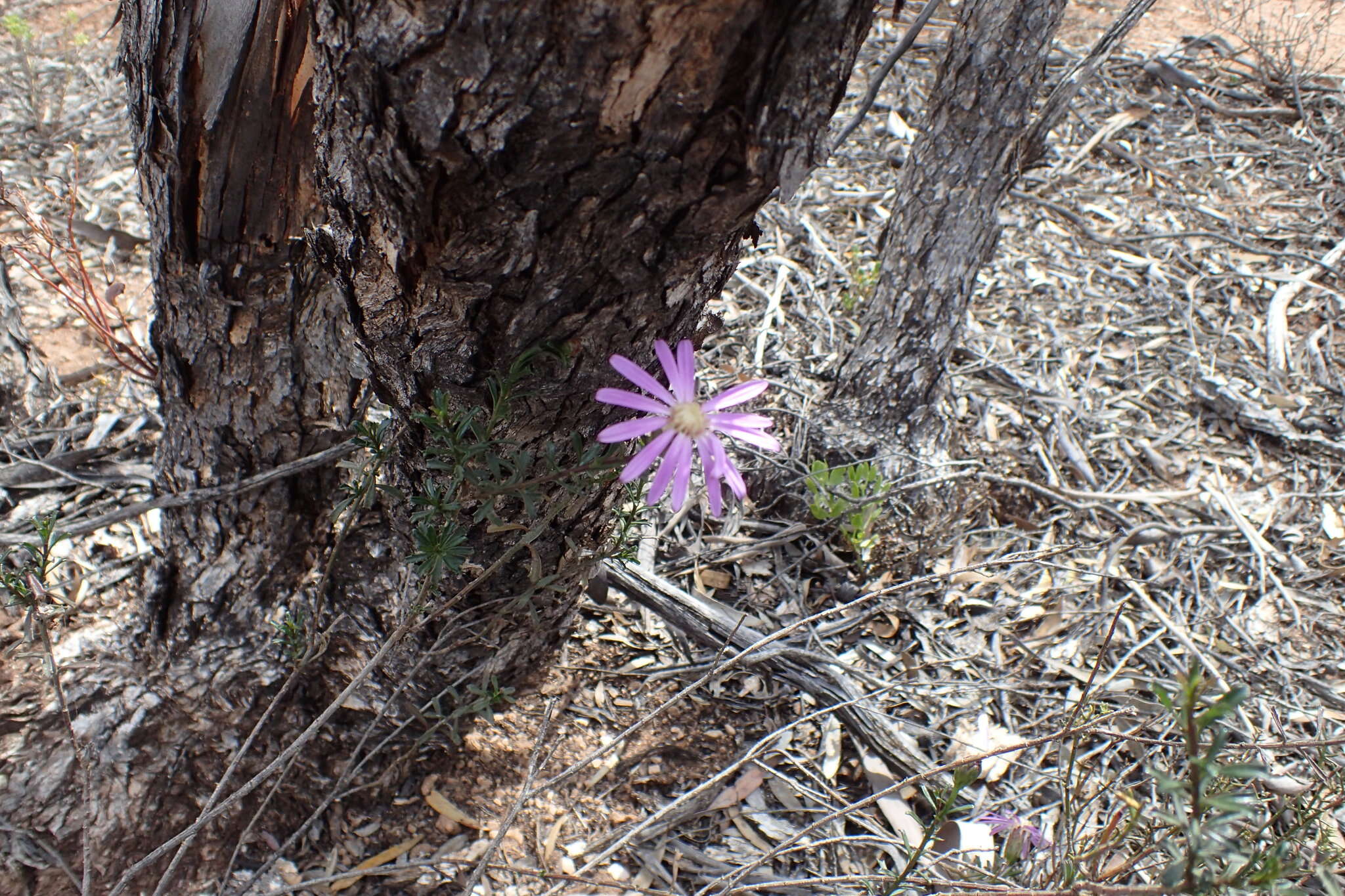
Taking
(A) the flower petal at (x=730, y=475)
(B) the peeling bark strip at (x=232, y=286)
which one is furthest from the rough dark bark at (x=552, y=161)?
(B) the peeling bark strip at (x=232, y=286)

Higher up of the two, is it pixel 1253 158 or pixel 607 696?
pixel 1253 158

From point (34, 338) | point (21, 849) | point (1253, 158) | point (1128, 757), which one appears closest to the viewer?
point (21, 849)

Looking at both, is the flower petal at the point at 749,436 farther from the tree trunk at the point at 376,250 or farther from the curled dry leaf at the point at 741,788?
the curled dry leaf at the point at 741,788

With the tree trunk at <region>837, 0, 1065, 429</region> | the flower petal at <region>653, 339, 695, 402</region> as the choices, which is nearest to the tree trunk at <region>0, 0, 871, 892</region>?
the flower petal at <region>653, 339, 695, 402</region>

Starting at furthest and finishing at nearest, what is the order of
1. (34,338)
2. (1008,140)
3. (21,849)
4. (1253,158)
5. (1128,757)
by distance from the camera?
(1253,158) < (34,338) < (1008,140) < (1128,757) < (21,849)

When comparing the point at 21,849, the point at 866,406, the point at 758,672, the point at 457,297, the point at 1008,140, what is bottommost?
the point at 21,849

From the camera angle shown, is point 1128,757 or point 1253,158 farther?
point 1253,158

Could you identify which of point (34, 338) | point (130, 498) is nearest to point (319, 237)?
point (130, 498)

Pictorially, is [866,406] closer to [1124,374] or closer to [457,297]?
[1124,374]
